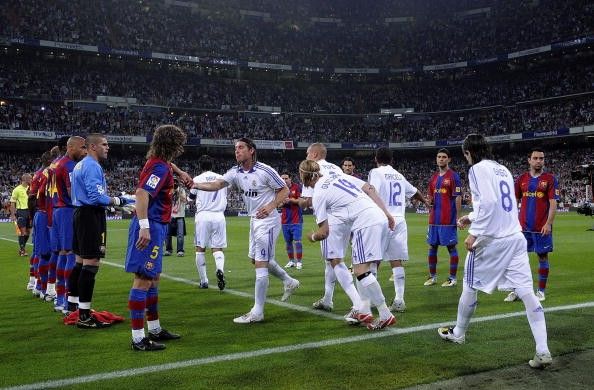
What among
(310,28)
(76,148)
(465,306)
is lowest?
(465,306)

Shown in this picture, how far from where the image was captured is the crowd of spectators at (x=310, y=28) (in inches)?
2062

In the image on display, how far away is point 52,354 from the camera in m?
5.72

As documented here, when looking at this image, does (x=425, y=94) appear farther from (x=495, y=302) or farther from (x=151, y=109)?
(x=495, y=302)

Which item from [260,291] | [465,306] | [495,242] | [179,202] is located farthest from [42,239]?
[495,242]

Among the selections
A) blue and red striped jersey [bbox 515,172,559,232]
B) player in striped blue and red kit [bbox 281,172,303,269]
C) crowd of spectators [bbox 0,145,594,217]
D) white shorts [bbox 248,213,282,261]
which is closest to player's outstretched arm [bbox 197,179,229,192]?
white shorts [bbox 248,213,282,261]

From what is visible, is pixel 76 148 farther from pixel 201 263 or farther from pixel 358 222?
pixel 358 222

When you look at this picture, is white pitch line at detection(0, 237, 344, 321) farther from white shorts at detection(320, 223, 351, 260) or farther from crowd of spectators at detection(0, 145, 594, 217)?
crowd of spectators at detection(0, 145, 594, 217)

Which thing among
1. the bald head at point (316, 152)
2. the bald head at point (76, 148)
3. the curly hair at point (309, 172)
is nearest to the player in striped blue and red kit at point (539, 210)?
the bald head at point (316, 152)

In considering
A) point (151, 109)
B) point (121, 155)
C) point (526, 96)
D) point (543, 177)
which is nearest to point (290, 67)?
point (151, 109)

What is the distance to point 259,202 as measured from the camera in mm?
7504

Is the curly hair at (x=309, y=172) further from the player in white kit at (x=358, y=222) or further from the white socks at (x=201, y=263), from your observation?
the white socks at (x=201, y=263)

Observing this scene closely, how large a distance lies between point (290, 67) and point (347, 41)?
1045 centimetres

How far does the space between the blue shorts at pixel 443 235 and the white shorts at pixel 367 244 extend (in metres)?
4.26

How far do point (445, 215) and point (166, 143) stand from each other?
20.8 ft
